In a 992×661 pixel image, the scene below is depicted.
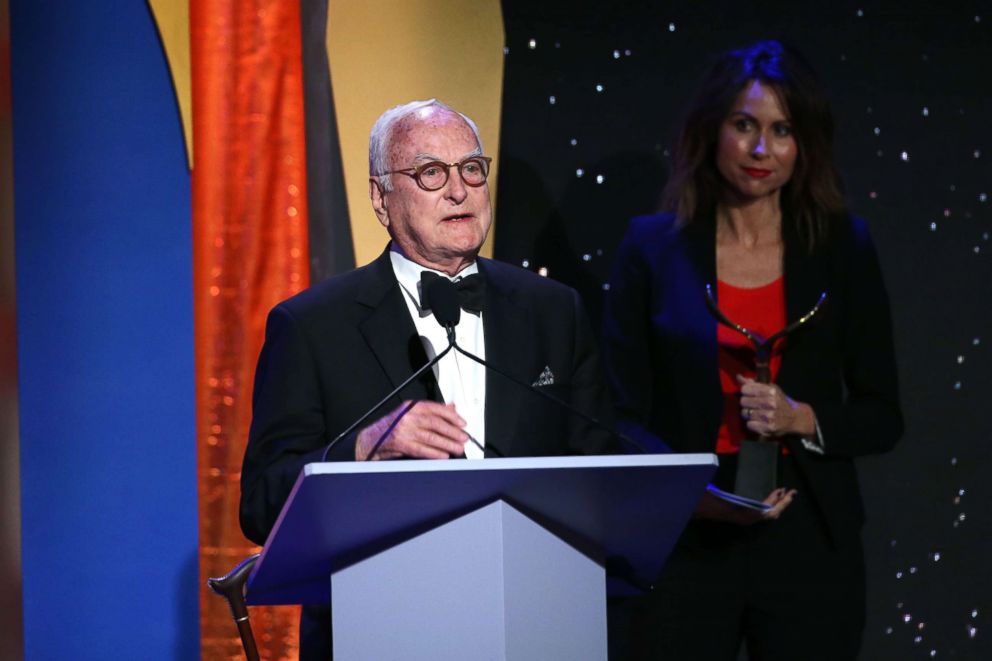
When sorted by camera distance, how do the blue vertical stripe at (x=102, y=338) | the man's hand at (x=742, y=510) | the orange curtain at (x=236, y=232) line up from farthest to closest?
the blue vertical stripe at (x=102, y=338)
the orange curtain at (x=236, y=232)
the man's hand at (x=742, y=510)

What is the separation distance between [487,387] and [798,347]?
1.00m

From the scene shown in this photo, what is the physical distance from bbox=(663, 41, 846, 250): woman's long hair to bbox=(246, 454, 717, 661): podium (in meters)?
1.52

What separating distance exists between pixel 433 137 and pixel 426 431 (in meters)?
0.76

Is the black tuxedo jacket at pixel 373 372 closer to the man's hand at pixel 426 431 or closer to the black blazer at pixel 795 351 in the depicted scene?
the man's hand at pixel 426 431

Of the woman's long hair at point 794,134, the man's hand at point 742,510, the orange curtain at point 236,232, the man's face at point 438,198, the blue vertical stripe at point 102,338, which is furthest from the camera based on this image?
the blue vertical stripe at point 102,338

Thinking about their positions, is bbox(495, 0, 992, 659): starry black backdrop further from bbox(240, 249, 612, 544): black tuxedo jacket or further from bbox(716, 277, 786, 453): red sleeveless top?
bbox(240, 249, 612, 544): black tuxedo jacket

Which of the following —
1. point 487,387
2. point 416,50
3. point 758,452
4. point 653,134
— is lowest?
point 758,452

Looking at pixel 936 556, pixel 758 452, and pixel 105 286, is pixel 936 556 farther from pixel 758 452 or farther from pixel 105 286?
pixel 105 286

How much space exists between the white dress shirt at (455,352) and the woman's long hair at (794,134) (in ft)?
3.19

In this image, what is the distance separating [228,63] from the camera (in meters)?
3.46

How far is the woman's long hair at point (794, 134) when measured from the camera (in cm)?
306

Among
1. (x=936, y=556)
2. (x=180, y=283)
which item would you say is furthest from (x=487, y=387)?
(x=936, y=556)

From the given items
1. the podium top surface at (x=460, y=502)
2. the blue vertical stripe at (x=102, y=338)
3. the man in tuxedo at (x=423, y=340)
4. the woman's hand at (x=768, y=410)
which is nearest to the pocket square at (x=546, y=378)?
the man in tuxedo at (x=423, y=340)

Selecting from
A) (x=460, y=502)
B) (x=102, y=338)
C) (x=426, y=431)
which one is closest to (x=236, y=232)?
(x=102, y=338)
